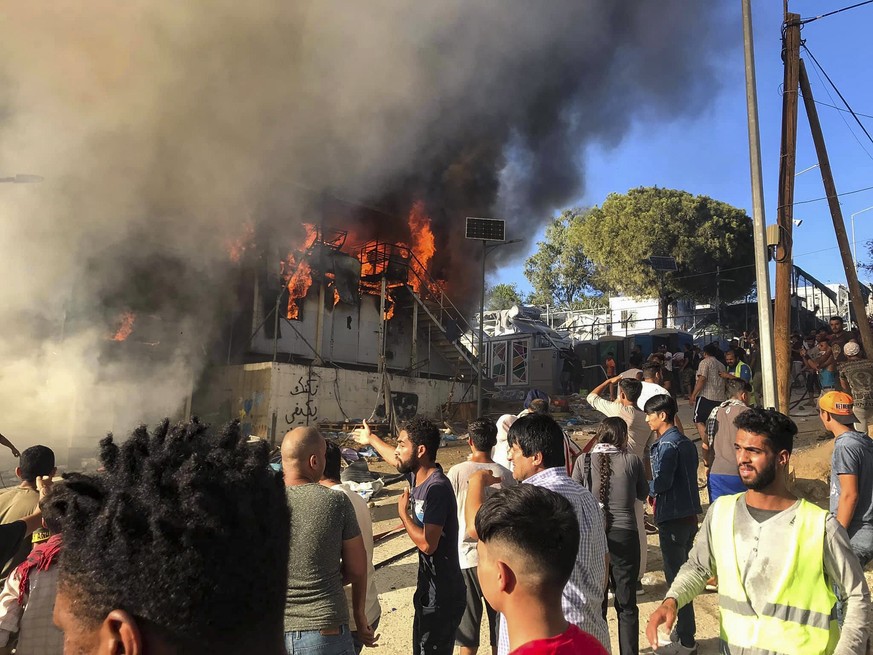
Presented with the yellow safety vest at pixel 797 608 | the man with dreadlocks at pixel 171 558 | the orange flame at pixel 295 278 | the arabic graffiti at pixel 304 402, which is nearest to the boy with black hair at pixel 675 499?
the yellow safety vest at pixel 797 608

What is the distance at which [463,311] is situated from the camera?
27.2 metres

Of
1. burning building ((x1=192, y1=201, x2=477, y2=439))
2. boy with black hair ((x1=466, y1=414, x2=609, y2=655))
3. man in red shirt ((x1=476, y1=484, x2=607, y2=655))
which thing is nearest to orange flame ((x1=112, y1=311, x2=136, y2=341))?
burning building ((x1=192, y1=201, x2=477, y2=439))

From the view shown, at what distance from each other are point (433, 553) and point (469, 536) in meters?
0.30

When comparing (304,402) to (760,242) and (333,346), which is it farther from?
(760,242)

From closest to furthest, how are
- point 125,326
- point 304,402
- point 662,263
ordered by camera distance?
1. point 125,326
2. point 304,402
3. point 662,263

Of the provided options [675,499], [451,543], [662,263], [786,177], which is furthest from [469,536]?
[662,263]

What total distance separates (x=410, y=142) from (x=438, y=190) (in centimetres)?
307

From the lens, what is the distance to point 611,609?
5.24 m

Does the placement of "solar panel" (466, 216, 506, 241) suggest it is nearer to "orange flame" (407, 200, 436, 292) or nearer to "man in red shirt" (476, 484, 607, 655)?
"orange flame" (407, 200, 436, 292)

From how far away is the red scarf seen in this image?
7.31 feet

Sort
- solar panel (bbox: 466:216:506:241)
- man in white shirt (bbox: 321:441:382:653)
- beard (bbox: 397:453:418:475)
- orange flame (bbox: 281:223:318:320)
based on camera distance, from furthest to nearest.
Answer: solar panel (bbox: 466:216:506:241) < orange flame (bbox: 281:223:318:320) < beard (bbox: 397:453:418:475) < man in white shirt (bbox: 321:441:382:653)

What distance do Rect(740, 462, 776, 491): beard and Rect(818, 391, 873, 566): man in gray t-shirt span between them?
1.09 metres

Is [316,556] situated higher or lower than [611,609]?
higher

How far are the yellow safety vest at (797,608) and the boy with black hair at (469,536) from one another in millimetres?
1609
